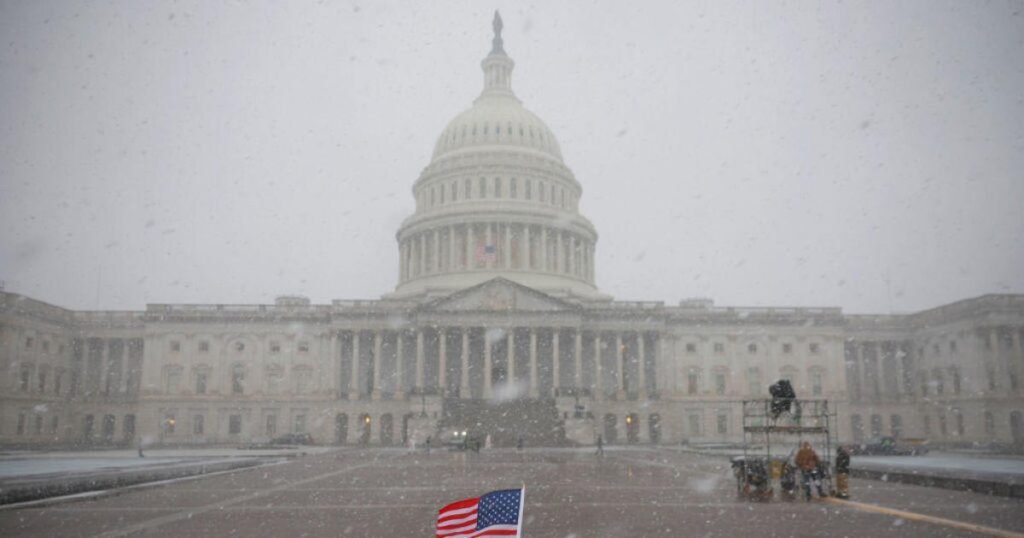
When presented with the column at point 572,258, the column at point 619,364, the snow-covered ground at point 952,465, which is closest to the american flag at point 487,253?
the column at point 572,258

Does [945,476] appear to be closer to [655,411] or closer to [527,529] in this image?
[527,529]

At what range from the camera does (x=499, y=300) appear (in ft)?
269

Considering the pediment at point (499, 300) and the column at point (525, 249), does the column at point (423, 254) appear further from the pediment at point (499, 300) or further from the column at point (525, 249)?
the pediment at point (499, 300)

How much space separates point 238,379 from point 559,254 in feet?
130

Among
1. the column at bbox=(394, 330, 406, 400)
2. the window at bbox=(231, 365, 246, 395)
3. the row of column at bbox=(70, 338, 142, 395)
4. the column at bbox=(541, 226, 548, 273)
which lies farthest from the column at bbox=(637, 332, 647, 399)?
the row of column at bbox=(70, 338, 142, 395)

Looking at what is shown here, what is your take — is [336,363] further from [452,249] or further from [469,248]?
[469,248]

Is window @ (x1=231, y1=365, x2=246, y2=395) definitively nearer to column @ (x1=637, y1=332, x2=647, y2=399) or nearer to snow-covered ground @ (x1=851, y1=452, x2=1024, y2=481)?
column @ (x1=637, y1=332, x2=647, y2=399)

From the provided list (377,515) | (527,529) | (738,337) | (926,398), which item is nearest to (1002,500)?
(527,529)

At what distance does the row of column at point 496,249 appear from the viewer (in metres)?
97.5

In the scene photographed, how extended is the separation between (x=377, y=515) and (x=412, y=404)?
56260 millimetres

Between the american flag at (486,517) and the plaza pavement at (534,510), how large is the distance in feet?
32.8

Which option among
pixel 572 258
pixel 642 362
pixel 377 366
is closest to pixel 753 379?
pixel 642 362

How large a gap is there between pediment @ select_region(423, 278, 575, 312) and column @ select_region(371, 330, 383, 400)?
→ 634 centimetres

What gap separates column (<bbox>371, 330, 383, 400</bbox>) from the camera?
80.8 m
